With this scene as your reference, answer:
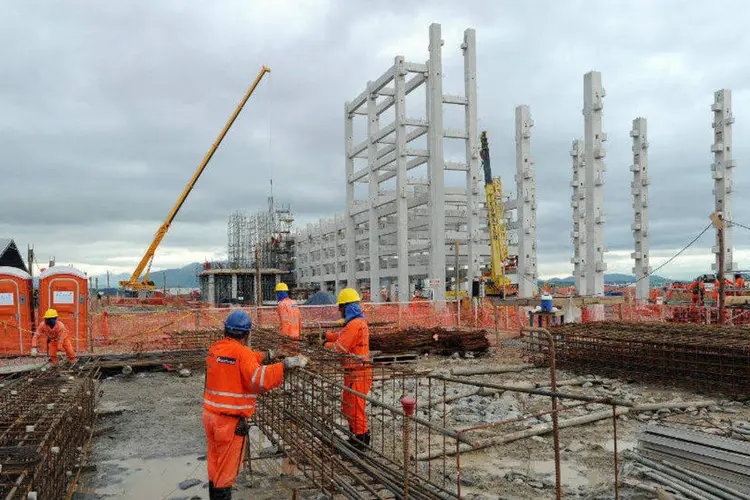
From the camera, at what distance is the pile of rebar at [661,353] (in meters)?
10.7

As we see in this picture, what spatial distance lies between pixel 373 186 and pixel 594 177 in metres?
13.9

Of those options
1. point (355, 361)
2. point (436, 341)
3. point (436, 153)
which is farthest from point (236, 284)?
point (355, 361)

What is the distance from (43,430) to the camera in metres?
5.53

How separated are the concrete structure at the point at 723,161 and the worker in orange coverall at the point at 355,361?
26825mm

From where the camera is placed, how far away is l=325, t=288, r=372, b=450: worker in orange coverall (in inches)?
262

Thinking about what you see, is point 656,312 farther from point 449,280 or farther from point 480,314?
point 449,280

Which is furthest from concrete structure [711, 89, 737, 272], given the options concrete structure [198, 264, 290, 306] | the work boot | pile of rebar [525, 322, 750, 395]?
concrete structure [198, 264, 290, 306]

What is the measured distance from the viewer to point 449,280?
45.1 meters

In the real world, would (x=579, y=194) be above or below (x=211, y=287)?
above

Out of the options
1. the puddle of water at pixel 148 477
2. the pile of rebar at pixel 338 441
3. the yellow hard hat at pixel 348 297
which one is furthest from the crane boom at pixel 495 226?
the puddle of water at pixel 148 477

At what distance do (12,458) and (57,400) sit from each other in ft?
8.51

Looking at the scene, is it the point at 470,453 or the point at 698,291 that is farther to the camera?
the point at 698,291

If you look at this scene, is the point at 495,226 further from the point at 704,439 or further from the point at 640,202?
the point at 704,439

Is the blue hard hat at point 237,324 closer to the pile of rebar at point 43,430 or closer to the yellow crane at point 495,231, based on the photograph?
the pile of rebar at point 43,430
